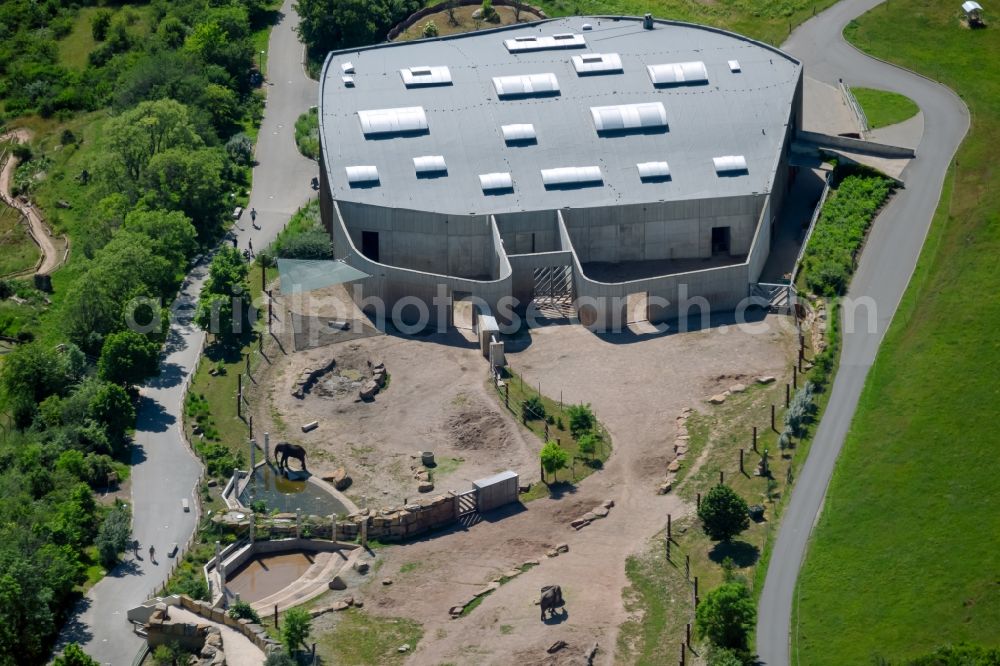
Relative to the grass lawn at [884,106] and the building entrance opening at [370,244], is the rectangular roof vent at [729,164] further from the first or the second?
the building entrance opening at [370,244]

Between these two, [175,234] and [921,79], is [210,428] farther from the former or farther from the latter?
[921,79]

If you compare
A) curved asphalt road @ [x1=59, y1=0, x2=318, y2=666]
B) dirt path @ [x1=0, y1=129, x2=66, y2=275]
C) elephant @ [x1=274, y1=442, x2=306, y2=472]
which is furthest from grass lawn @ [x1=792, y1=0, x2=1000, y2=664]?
dirt path @ [x1=0, y1=129, x2=66, y2=275]

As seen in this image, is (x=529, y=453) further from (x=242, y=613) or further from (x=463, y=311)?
(x=242, y=613)

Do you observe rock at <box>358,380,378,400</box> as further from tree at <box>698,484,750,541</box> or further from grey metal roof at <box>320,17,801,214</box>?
tree at <box>698,484,750,541</box>

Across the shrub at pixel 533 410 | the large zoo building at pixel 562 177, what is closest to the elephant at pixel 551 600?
the shrub at pixel 533 410

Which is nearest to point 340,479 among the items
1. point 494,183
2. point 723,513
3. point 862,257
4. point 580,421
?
point 580,421
